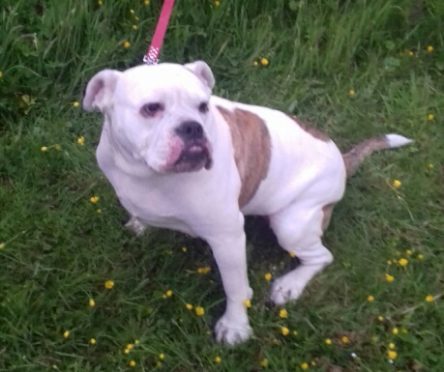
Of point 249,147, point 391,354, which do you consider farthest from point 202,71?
point 391,354

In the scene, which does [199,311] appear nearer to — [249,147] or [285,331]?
[285,331]

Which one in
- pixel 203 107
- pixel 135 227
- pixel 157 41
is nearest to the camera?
pixel 203 107

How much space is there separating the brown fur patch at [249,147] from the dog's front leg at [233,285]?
193 mm

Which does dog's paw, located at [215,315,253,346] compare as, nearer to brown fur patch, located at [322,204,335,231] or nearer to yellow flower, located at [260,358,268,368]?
yellow flower, located at [260,358,268,368]

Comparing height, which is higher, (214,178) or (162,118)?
(162,118)

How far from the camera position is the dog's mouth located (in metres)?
2.42

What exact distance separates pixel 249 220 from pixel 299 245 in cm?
36

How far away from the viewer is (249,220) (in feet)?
11.5

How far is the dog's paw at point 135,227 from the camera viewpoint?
3344mm

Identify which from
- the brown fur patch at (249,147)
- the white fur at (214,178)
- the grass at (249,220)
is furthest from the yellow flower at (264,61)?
the brown fur patch at (249,147)

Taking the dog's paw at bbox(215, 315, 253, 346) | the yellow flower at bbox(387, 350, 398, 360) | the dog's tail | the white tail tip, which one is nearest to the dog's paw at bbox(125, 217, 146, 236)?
the dog's paw at bbox(215, 315, 253, 346)

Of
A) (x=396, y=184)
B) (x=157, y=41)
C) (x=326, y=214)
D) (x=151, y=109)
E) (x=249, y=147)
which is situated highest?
(x=151, y=109)

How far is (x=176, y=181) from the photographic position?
8.65 feet

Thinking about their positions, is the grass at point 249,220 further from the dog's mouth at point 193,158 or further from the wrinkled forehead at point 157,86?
the wrinkled forehead at point 157,86
